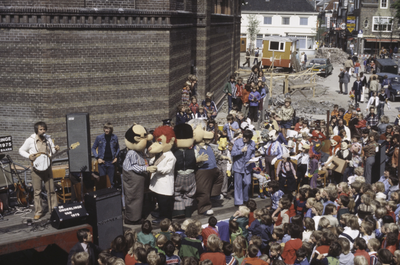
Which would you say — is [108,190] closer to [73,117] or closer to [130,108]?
[73,117]

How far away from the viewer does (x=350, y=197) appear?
9836mm

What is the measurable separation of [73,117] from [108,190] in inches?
80.7

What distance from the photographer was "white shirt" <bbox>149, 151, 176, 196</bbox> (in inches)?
394

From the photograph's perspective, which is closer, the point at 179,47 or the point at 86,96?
the point at 86,96

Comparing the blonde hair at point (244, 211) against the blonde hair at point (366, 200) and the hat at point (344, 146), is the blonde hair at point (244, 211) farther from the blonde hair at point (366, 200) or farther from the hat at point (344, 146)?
the hat at point (344, 146)

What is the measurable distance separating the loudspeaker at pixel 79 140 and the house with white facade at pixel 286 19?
221 feet

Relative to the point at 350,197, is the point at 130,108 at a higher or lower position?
higher

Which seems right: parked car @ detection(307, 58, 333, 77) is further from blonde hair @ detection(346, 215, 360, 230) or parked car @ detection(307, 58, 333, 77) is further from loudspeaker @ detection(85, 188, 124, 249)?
loudspeaker @ detection(85, 188, 124, 249)

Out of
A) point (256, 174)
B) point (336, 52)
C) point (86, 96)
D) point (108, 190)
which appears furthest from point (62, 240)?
point (336, 52)

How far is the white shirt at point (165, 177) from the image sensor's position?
1000 cm

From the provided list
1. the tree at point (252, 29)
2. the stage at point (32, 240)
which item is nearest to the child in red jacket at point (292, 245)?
the stage at point (32, 240)

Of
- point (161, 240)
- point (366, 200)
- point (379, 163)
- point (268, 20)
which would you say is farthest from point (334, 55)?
point (161, 240)

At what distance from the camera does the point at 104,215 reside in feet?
29.7

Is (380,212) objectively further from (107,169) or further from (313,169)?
(107,169)
